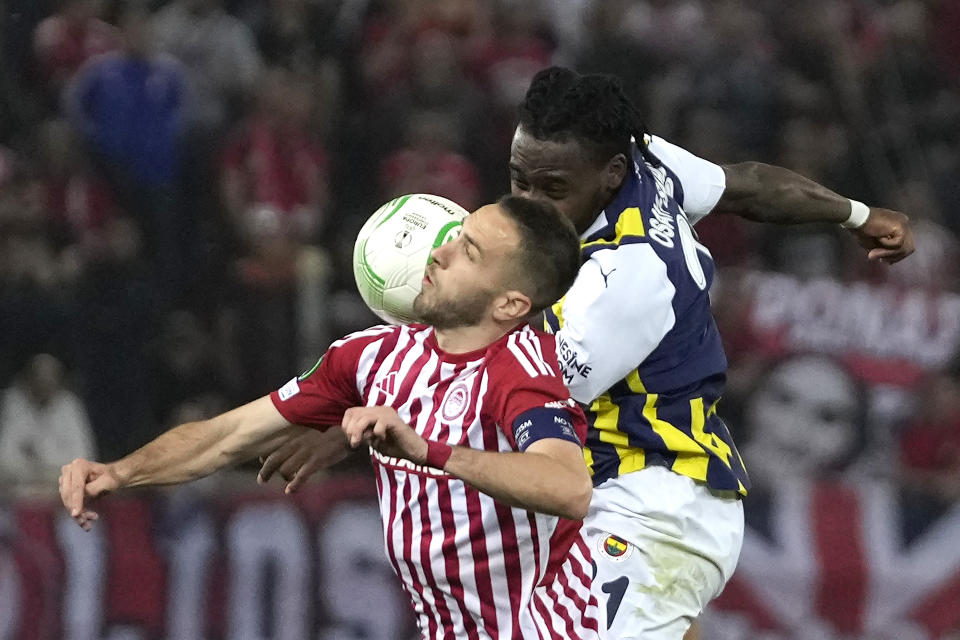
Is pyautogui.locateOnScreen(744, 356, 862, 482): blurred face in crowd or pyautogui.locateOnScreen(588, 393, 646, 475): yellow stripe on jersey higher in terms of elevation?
pyautogui.locateOnScreen(588, 393, 646, 475): yellow stripe on jersey

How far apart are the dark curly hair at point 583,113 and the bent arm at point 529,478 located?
1.16m

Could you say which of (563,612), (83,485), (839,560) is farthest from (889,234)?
(83,485)

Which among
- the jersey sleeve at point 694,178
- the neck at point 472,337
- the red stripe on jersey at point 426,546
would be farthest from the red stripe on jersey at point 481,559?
the jersey sleeve at point 694,178

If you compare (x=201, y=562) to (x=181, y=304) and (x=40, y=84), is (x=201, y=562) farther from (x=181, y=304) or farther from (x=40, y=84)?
(x=40, y=84)

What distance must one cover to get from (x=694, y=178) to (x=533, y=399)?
Result: 1454 millimetres

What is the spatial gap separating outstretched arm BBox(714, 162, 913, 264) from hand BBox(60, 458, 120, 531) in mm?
2144

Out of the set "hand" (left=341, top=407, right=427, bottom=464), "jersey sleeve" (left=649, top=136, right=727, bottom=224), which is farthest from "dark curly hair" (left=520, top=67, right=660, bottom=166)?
"hand" (left=341, top=407, right=427, bottom=464)

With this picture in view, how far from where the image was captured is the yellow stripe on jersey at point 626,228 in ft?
14.0

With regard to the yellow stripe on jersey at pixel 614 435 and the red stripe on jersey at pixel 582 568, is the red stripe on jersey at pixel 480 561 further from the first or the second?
the yellow stripe on jersey at pixel 614 435

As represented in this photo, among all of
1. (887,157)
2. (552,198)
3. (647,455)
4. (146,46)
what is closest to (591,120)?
(552,198)

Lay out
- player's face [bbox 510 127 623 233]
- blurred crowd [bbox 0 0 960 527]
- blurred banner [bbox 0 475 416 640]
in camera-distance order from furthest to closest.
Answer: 1. blurred crowd [bbox 0 0 960 527]
2. blurred banner [bbox 0 475 416 640]
3. player's face [bbox 510 127 623 233]

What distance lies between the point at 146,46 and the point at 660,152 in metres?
5.01

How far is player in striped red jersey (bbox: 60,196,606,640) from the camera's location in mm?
3701

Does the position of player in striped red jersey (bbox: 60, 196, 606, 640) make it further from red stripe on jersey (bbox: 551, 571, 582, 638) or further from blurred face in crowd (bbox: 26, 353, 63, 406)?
blurred face in crowd (bbox: 26, 353, 63, 406)
